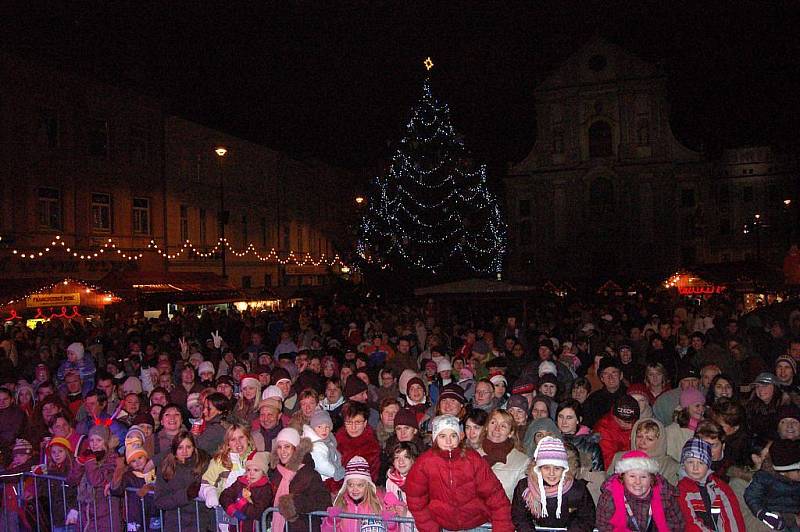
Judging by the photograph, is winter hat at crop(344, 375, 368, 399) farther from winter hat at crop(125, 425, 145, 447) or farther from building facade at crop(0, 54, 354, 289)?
building facade at crop(0, 54, 354, 289)

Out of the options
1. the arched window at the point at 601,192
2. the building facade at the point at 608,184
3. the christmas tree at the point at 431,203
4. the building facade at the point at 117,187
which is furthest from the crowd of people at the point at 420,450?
the arched window at the point at 601,192

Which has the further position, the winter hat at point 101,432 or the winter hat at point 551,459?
the winter hat at point 101,432

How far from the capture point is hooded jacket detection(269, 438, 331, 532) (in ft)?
18.3

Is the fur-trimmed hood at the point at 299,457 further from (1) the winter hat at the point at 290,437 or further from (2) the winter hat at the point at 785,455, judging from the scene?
(2) the winter hat at the point at 785,455

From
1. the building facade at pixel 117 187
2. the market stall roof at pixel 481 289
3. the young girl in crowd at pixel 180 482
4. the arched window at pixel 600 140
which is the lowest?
the young girl in crowd at pixel 180 482

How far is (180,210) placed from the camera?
33.4 metres

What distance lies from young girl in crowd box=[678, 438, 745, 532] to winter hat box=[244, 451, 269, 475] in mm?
3339

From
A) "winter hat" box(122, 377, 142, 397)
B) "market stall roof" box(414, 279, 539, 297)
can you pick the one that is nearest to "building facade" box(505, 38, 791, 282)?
"market stall roof" box(414, 279, 539, 297)

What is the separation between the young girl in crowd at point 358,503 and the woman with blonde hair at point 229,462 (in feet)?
3.65

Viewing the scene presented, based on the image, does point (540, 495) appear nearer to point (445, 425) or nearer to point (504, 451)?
point (445, 425)

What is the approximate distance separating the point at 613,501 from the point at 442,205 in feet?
88.8

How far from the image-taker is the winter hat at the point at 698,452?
540 cm

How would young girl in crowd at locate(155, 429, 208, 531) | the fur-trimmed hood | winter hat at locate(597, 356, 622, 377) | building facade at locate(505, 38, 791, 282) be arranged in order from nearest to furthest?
the fur-trimmed hood, young girl in crowd at locate(155, 429, 208, 531), winter hat at locate(597, 356, 622, 377), building facade at locate(505, 38, 791, 282)

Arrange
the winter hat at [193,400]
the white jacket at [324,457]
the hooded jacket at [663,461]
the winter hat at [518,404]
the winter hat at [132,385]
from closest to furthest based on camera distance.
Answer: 1. the hooded jacket at [663,461]
2. the white jacket at [324,457]
3. the winter hat at [518,404]
4. the winter hat at [193,400]
5. the winter hat at [132,385]
